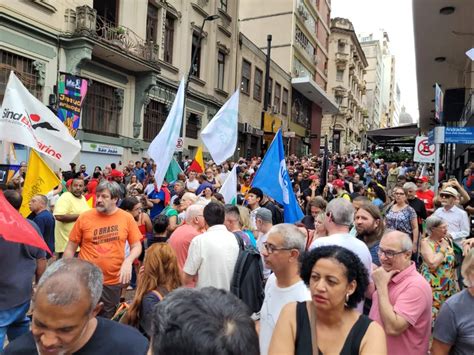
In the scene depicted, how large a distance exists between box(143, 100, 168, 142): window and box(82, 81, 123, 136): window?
69.3 inches

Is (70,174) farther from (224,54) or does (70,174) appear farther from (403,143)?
(403,143)

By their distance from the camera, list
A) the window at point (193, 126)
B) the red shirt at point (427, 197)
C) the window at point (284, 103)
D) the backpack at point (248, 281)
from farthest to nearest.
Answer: the window at point (284, 103) → the window at point (193, 126) → the red shirt at point (427, 197) → the backpack at point (248, 281)

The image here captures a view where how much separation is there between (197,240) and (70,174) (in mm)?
7239

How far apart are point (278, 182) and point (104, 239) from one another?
2.87m

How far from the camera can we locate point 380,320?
264cm

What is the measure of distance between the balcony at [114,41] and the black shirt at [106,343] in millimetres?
14656

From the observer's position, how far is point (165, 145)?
7.02 metres

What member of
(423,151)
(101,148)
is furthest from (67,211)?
(101,148)

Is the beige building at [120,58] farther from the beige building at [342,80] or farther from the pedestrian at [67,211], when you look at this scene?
the beige building at [342,80]

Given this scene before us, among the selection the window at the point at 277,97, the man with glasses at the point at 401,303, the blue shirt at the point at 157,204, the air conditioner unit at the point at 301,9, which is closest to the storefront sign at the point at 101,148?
the blue shirt at the point at 157,204

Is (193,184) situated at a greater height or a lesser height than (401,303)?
greater

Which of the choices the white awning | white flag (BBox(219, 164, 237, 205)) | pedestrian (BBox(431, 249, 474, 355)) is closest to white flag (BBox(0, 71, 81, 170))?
white flag (BBox(219, 164, 237, 205))

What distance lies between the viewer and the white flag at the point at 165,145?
678 cm

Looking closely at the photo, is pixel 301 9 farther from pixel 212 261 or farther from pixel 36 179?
pixel 212 261
